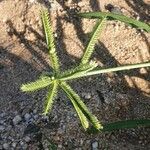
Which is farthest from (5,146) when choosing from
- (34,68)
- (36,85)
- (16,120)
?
(36,85)

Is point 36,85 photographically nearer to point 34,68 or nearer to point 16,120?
point 16,120

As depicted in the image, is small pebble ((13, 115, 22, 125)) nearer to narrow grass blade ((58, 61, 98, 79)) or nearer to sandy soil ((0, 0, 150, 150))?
sandy soil ((0, 0, 150, 150))

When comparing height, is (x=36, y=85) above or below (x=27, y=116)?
above

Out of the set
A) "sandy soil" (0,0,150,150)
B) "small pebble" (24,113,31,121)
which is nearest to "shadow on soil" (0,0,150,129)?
"sandy soil" (0,0,150,150)

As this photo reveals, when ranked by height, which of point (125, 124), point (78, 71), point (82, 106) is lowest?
point (125, 124)

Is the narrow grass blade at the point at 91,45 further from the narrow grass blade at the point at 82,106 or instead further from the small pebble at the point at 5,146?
the small pebble at the point at 5,146

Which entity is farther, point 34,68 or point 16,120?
point 34,68
